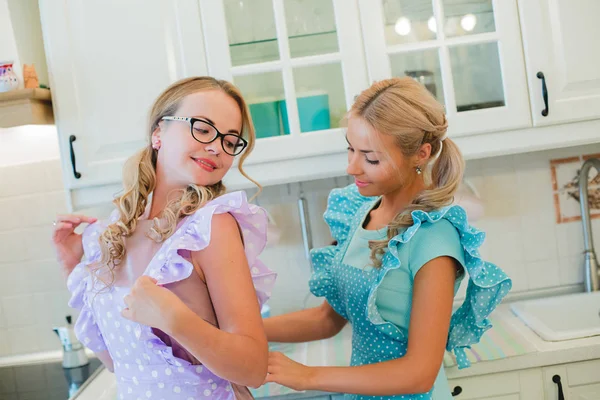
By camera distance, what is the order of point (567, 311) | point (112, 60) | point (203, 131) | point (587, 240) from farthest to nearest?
point (587, 240), point (567, 311), point (112, 60), point (203, 131)

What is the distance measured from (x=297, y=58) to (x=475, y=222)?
0.91m

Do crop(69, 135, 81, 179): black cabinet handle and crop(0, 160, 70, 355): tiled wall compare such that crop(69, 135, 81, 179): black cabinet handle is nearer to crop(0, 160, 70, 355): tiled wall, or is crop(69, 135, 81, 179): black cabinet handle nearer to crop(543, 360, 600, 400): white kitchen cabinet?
crop(0, 160, 70, 355): tiled wall

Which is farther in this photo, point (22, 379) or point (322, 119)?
point (22, 379)

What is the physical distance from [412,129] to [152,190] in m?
0.53

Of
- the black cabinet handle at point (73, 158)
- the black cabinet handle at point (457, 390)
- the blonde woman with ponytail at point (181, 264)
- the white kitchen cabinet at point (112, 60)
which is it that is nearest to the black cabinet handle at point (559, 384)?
the black cabinet handle at point (457, 390)

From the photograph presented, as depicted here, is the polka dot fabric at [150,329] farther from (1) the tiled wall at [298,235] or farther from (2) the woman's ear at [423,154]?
(1) the tiled wall at [298,235]

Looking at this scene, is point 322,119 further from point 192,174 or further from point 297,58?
point 192,174

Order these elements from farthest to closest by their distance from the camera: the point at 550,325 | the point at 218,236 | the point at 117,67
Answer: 1. the point at 550,325
2. the point at 117,67
3. the point at 218,236

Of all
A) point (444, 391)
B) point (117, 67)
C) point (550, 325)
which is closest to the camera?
point (444, 391)

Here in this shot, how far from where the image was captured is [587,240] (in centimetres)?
225

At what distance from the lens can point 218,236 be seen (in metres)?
1.07

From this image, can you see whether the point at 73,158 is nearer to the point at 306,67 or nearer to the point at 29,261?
the point at 29,261

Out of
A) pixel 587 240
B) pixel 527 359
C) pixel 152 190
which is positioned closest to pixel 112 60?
pixel 152 190

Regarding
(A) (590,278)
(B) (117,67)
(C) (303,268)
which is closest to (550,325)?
(A) (590,278)
